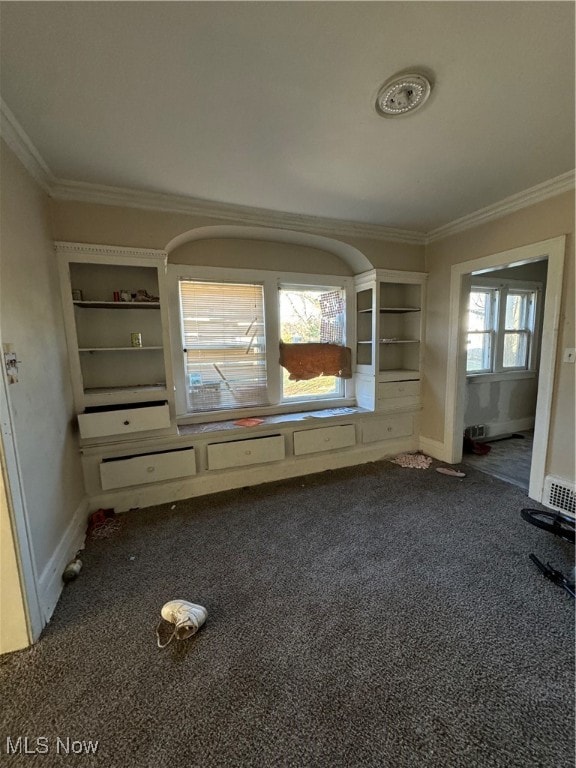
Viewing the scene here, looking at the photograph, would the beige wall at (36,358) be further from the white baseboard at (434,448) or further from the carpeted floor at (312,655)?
the white baseboard at (434,448)

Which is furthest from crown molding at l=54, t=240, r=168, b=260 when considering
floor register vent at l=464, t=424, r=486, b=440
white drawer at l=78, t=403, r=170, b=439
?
floor register vent at l=464, t=424, r=486, b=440

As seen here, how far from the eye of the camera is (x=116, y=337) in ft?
8.13

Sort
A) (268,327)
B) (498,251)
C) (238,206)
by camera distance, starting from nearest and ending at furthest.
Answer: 1. (238,206)
2. (498,251)
3. (268,327)

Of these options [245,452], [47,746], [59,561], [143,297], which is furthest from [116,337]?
[47,746]

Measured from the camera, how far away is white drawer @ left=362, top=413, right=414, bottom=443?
10.4ft

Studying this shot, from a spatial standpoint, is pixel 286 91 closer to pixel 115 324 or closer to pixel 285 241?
pixel 285 241

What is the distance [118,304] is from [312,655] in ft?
8.22

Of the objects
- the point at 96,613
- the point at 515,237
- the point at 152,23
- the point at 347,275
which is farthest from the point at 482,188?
the point at 96,613

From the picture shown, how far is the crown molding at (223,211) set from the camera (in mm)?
2080

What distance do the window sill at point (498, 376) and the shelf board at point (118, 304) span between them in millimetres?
3699

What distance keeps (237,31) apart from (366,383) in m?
2.77

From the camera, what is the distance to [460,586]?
1.58 metres

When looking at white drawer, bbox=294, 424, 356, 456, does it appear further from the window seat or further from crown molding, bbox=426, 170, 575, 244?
crown molding, bbox=426, 170, 575, 244

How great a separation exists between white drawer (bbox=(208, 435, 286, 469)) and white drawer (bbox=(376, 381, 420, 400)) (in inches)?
48.0
